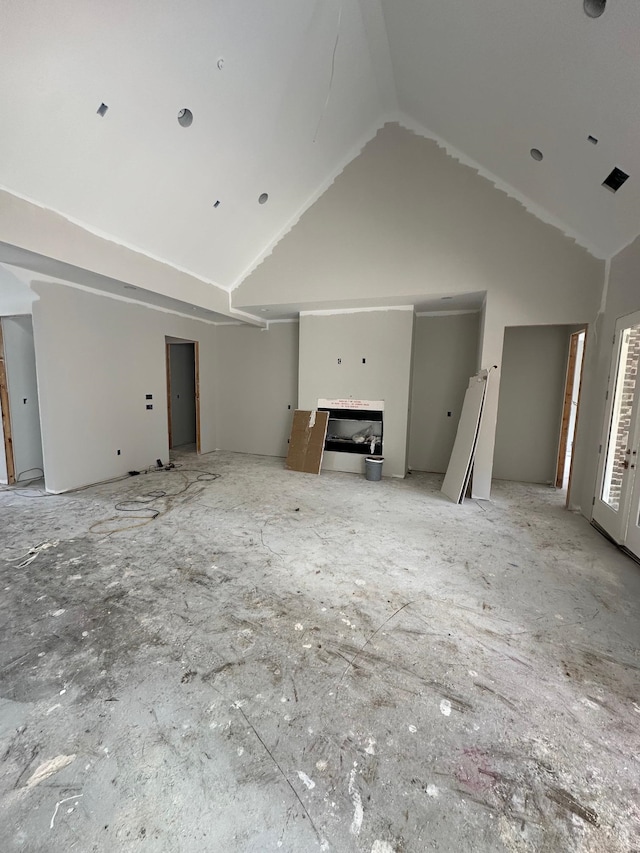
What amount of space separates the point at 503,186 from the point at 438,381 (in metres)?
2.81

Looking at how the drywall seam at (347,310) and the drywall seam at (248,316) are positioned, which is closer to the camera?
the drywall seam at (347,310)

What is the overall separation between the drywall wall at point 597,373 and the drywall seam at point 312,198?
3367 millimetres

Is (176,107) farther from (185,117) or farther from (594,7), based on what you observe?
(594,7)

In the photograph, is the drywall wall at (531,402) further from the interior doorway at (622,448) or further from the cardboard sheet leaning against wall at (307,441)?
the cardboard sheet leaning against wall at (307,441)

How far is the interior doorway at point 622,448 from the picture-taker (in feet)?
10.7

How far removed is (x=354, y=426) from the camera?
619 cm

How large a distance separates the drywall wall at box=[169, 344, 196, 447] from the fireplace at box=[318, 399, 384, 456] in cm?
347

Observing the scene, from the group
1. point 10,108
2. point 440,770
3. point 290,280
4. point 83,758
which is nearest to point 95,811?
point 83,758

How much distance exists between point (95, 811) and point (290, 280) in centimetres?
552

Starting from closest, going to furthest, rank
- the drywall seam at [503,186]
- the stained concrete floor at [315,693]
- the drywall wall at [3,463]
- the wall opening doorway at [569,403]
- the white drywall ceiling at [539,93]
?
1. the stained concrete floor at [315,693]
2. the white drywall ceiling at [539,93]
3. the drywall seam at [503,186]
4. the drywall wall at [3,463]
5. the wall opening doorway at [569,403]

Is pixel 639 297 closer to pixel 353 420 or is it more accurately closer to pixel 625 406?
pixel 625 406

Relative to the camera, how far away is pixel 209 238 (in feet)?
15.5

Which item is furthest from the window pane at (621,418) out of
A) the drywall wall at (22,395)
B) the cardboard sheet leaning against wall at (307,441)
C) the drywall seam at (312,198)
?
the drywall wall at (22,395)

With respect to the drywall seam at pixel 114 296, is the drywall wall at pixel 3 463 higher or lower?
lower
